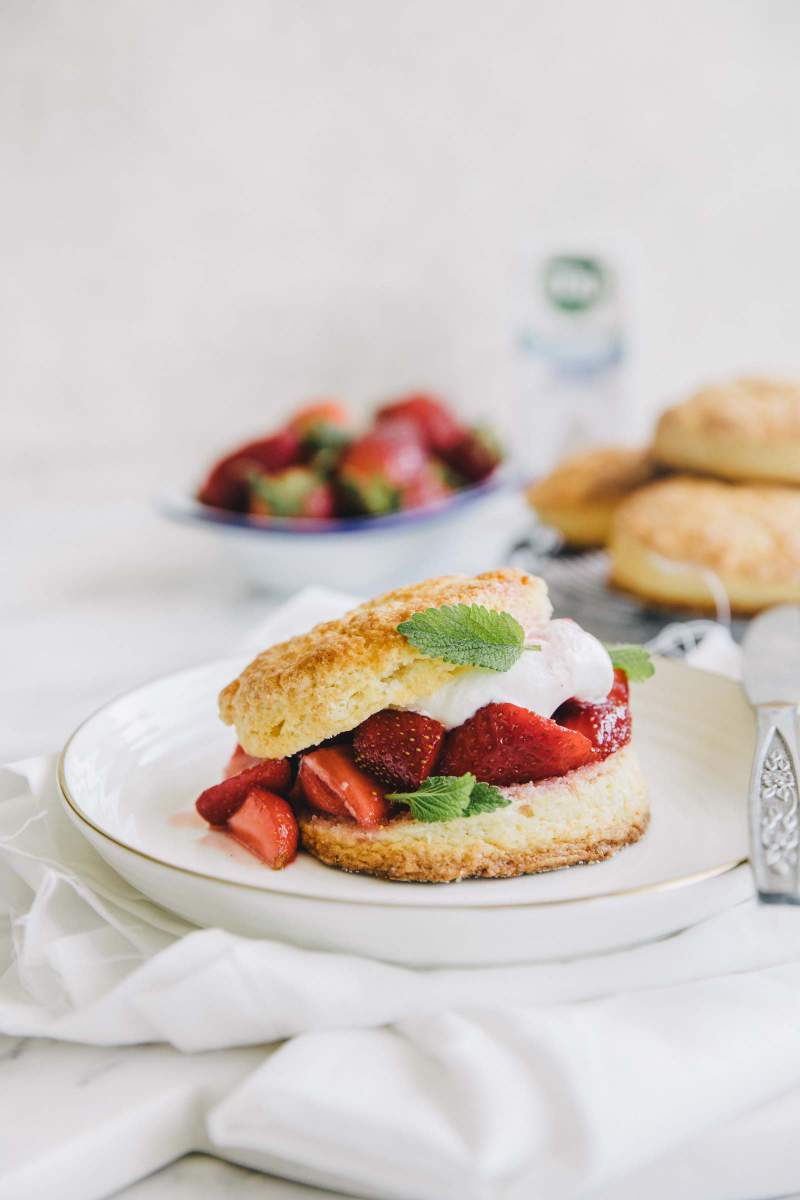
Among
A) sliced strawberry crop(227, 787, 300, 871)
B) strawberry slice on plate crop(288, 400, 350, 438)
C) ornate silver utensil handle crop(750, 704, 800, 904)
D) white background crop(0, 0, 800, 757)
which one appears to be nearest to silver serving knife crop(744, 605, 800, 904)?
ornate silver utensil handle crop(750, 704, 800, 904)

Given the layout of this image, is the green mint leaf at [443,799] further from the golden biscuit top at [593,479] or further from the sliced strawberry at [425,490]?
the sliced strawberry at [425,490]

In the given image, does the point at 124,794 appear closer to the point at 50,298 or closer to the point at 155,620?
the point at 155,620

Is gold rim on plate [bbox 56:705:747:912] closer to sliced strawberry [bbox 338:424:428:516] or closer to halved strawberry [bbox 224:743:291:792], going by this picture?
halved strawberry [bbox 224:743:291:792]

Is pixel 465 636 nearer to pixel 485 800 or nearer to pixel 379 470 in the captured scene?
pixel 485 800

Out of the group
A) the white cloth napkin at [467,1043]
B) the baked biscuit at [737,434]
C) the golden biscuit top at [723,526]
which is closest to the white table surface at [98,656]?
the white cloth napkin at [467,1043]

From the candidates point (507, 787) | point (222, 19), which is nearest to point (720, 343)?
point (222, 19)

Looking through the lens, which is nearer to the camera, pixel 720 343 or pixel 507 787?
pixel 507 787
